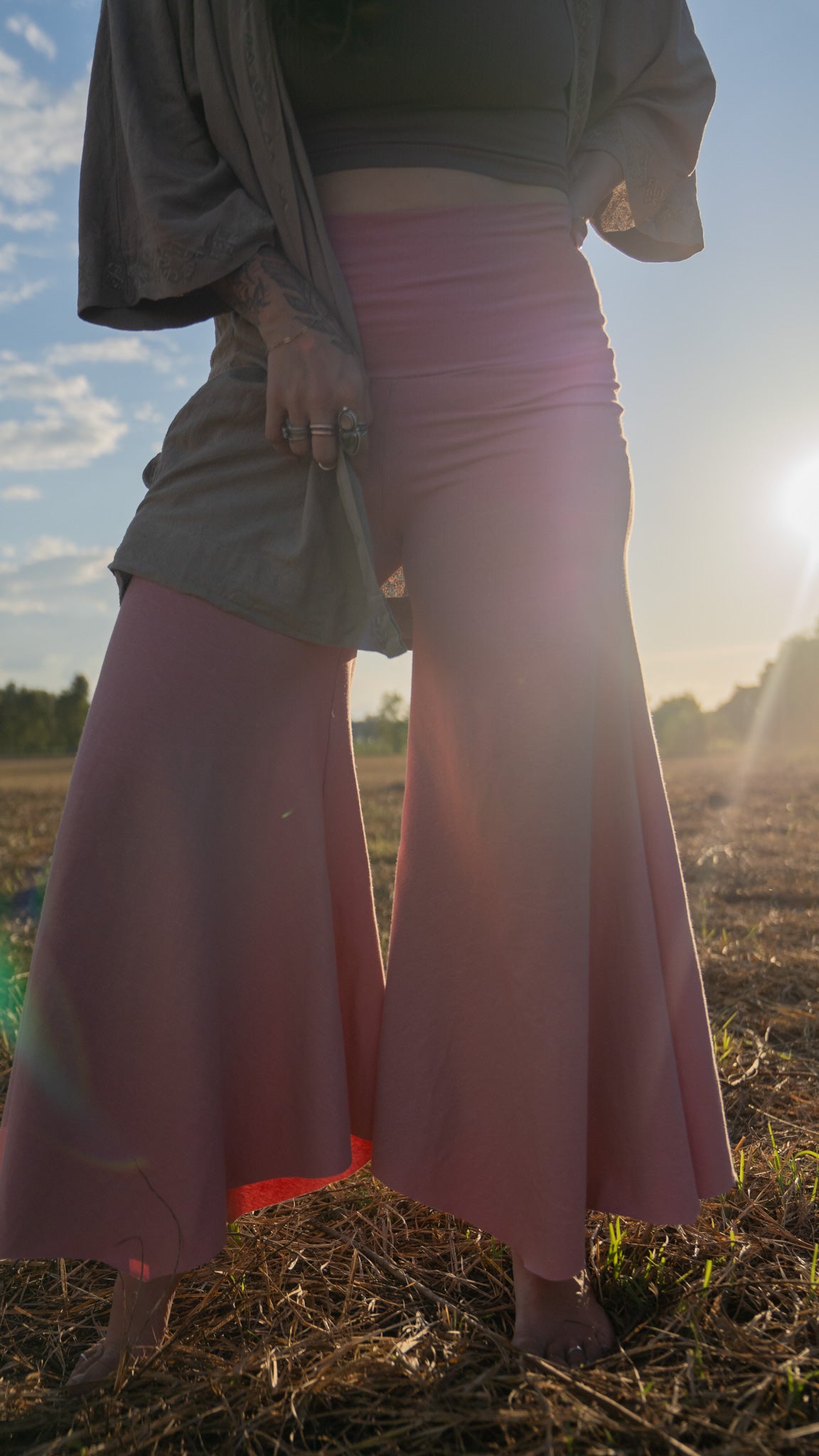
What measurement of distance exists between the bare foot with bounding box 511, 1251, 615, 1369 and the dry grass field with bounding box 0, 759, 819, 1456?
0.10 ft

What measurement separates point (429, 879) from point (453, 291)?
0.79m

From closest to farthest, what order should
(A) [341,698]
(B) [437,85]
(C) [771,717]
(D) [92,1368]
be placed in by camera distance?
(D) [92,1368] < (B) [437,85] < (A) [341,698] < (C) [771,717]

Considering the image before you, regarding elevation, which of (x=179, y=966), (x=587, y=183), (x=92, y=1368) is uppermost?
(x=587, y=183)

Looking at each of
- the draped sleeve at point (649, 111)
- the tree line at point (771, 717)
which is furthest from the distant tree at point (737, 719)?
the draped sleeve at point (649, 111)

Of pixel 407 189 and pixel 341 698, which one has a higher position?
pixel 407 189

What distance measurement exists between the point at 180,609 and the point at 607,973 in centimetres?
72

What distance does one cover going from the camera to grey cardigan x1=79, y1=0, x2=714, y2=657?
1172 millimetres

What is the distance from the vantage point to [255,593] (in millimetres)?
1169

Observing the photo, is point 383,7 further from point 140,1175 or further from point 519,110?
point 140,1175

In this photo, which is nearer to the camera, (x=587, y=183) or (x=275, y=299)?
(x=275, y=299)

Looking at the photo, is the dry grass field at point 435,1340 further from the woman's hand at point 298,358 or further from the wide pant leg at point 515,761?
the woman's hand at point 298,358

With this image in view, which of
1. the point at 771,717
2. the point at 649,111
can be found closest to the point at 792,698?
the point at 771,717

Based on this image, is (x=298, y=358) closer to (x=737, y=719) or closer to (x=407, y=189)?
(x=407, y=189)

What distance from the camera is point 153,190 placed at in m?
1.18
